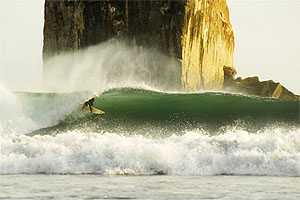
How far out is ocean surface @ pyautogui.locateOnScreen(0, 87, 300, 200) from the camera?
1505cm

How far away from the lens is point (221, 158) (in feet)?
61.8

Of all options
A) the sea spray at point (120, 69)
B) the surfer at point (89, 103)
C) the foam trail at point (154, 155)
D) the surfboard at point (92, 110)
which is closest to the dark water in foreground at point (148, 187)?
the foam trail at point (154, 155)

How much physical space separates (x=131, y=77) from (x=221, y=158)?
47.9ft

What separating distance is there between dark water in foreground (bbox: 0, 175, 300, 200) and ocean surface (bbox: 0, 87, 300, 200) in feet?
Answer: 0.05

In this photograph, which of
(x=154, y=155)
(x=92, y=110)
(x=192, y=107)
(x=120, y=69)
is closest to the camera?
(x=154, y=155)

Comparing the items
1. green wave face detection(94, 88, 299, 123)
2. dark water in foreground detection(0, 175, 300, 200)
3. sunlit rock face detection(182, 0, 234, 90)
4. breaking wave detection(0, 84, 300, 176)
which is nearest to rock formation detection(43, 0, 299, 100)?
sunlit rock face detection(182, 0, 234, 90)

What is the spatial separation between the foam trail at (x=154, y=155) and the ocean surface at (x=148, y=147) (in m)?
0.02

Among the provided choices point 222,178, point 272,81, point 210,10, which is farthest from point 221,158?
point 272,81

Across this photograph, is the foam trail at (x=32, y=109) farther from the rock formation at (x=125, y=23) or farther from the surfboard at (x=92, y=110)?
the rock formation at (x=125, y=23)

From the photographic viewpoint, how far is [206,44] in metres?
37.8

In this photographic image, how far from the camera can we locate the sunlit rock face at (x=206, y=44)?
33.9 m

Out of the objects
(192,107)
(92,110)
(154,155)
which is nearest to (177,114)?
(192,107)

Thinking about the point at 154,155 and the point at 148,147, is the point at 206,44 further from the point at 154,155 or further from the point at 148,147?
the point at 154,155

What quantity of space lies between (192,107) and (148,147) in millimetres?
7116
